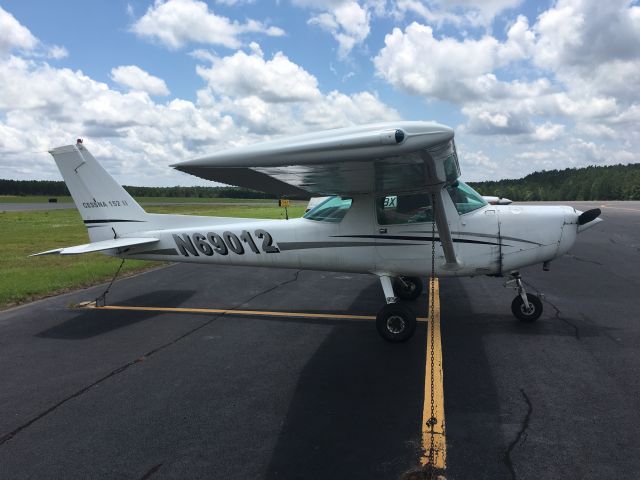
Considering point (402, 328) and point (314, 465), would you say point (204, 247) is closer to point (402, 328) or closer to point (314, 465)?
point (402, 328)

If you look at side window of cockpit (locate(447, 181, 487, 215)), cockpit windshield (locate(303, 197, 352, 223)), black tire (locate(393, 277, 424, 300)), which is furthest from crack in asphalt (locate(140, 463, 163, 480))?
black tire (locate(393, 277, 424, 300))

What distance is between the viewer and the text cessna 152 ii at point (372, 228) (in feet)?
15.5

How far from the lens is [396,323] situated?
5477 millimetres

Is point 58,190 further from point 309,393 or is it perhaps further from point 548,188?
point 309,393

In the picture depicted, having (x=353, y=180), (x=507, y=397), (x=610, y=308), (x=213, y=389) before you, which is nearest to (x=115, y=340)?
(x=213, y=389)

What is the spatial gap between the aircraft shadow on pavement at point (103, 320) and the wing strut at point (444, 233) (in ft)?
15.7

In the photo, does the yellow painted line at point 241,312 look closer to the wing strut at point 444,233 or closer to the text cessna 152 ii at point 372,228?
the text cessna 152 ii at point 372,228

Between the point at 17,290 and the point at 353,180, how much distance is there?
777cm

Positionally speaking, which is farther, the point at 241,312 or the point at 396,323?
the point at 241,312

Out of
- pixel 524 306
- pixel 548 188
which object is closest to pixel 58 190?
pixel 548 188

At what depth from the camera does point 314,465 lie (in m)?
2.99

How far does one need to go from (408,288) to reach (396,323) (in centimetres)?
231

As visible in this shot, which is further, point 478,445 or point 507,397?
point 507,397

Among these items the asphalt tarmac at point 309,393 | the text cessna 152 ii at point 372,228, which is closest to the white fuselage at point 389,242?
the text cessna 152 ii at point 372,228
